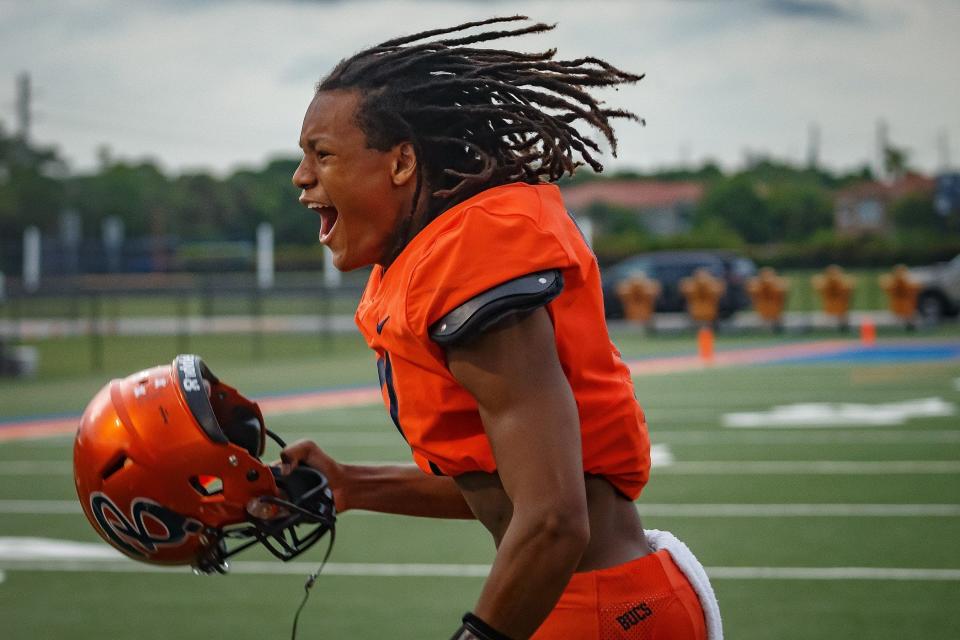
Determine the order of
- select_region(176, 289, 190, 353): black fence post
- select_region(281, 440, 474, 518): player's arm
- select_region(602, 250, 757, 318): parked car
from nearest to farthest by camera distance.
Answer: select_region(281, 440, 474, 518): player's arm, select_region(176, 289, 190, 353): black fence post, select_region(602, 250, 757, 318): parked car

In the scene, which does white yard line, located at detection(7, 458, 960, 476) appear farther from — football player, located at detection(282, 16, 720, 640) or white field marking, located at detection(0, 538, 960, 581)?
football player, located at detection(282, 16, 720, 640)

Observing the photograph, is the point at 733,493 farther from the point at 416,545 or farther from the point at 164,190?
the point at 164,190

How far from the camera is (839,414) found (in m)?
12.6

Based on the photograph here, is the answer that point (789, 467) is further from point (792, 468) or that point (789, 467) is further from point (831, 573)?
point (831, 573)

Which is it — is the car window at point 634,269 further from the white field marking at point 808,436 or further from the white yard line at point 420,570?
the white yard line at point 420,570

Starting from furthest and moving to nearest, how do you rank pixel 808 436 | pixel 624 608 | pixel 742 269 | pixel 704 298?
pixel 742 269, pixel 704 298, pixel 808 436, pixel 624 608

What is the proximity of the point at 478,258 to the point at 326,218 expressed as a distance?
0.47m

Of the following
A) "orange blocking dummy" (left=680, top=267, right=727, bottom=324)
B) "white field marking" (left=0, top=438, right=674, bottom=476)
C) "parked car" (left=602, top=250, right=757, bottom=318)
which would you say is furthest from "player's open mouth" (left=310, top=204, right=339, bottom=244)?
"parked car" (left=602, top=250, right=757, bottom=318)

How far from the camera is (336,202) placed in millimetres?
2330

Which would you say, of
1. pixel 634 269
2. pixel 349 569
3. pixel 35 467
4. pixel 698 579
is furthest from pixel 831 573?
pixel 634 269

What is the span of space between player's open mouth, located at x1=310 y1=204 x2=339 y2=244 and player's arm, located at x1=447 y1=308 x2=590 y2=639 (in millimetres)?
473

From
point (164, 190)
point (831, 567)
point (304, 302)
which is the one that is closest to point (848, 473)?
point (831, 567)

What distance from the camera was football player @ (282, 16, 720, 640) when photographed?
6.68 ft

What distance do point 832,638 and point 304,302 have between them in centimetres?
3157
